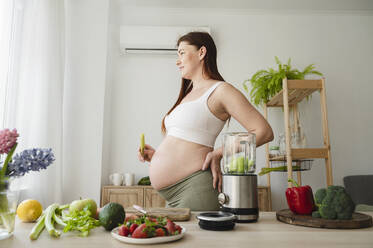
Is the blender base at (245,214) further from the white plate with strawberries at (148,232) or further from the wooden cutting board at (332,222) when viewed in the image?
the white plate with strawberries at (148,232)

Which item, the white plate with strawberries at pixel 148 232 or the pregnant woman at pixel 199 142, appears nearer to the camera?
the white plate with strawberries at pixel 148 232

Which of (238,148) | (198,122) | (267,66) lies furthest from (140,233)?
(267,66)

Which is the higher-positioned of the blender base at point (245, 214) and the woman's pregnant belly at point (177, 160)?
the woman's pregnant belly at point (177, 160)

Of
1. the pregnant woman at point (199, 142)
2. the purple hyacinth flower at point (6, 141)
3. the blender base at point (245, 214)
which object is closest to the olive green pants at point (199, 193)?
the pregnant woman at point (199, 142)

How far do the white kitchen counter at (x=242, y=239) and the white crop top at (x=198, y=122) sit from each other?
42 centimetres

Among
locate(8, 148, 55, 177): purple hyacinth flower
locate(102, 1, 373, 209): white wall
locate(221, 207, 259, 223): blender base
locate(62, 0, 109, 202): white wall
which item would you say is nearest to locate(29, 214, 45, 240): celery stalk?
locate(8, 148, 55, 177): purple hyacinth flower

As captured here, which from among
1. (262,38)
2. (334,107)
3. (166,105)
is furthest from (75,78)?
(334,107)

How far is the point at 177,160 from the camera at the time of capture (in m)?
1.06

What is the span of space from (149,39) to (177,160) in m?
2.14

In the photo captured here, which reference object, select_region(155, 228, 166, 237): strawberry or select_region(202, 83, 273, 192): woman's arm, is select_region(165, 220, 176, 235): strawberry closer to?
select_region(155, 228, 166, 237): strawberry

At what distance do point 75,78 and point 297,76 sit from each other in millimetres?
2056

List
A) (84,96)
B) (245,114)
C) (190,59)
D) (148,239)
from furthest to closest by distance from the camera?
1. (84,96)
2. (190,59)
3. (245,114)
4. (148,239)

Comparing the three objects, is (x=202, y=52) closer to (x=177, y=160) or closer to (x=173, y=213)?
(x=177, y=160)

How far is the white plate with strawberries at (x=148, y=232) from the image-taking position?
1.76 ft
